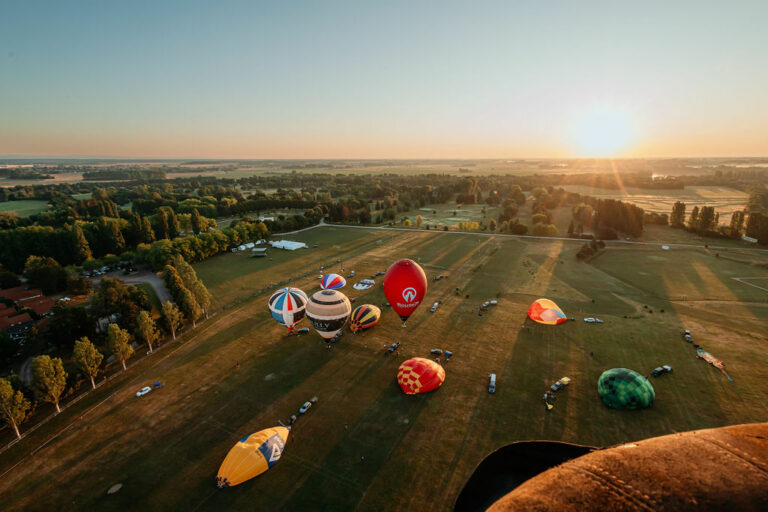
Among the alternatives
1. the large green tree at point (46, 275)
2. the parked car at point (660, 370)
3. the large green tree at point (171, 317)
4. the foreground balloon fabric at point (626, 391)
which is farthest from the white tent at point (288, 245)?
the parked car at point (660, 370)

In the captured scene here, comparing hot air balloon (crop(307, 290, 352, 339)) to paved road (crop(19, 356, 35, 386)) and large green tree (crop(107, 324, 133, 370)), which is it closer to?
large green tree (crop(107, 324, 133, 370))

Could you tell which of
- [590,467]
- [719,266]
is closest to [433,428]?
[590,467]

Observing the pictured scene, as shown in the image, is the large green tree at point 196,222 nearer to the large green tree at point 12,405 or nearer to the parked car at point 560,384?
the large green tree at point 12,405

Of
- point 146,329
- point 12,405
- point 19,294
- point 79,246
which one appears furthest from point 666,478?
point 79,246

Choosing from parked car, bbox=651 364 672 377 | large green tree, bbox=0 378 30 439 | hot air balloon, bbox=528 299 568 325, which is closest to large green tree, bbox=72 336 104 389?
large green tree, bbox=0 378 30 439

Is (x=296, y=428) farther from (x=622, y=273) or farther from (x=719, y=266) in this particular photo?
(x=719, y=266)
